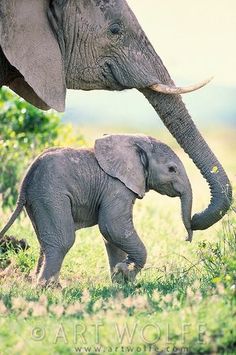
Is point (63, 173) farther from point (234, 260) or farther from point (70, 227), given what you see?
point (234, 260)

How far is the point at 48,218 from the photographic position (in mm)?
9102

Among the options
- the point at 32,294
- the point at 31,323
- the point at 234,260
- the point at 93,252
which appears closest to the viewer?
the point at 31,323

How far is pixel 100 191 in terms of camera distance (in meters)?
9.27

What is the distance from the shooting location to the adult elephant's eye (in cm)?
902

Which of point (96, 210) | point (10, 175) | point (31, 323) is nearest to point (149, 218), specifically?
point (10, 175)

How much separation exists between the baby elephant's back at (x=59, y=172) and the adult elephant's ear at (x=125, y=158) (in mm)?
94

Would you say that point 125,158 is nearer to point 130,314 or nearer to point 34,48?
point 34,48

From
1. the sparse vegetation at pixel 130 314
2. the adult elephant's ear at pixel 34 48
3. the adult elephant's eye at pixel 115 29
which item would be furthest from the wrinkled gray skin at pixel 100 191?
the adult elephant's eye at pixel 115 29

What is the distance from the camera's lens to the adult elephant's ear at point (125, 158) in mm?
9312

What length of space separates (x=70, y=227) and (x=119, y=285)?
2.38ft

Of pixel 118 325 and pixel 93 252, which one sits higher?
pixel 118 325

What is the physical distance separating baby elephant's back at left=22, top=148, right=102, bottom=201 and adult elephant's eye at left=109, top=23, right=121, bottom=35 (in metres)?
1.04

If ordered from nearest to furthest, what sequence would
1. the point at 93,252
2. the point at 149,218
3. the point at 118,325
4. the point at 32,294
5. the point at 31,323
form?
the point at 118,325
the point at 31,323
the point at 32,294
the point at 93,252
the point at 149,218

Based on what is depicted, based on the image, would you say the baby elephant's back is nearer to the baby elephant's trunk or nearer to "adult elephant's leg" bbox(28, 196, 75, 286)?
"adult elephant's leg" bbox(28, 196, 75, 286)
